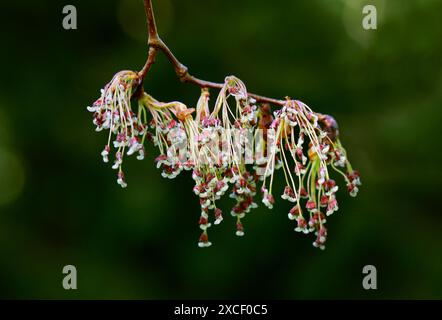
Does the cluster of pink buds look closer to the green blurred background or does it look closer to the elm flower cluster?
the elm flower cluster

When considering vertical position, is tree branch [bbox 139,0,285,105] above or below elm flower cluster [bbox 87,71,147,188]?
above

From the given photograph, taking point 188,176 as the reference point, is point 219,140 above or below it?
below

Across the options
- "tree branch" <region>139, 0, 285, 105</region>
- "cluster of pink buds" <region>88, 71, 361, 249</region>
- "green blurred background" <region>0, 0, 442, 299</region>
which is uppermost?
"green blurred background" <region>0, 0, 442, 299</region>

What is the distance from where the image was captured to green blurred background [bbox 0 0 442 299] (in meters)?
4.19

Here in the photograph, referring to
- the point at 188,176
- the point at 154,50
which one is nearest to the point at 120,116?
the point at 154,50

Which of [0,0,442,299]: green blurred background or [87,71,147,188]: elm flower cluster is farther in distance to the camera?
[0,0,442,299]: green blurred background

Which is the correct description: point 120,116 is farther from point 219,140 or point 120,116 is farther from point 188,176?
point 188,176

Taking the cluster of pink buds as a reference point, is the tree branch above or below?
above

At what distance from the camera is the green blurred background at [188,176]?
13.8 feet

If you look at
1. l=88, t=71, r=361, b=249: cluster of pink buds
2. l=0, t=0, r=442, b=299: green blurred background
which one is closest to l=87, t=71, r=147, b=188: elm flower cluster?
l=88, t=71, r=361, b=249: cluster of pink buds

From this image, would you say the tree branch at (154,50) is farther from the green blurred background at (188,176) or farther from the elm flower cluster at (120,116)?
the green blurred background at (188,176)

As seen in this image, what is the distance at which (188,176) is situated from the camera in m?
4.21
